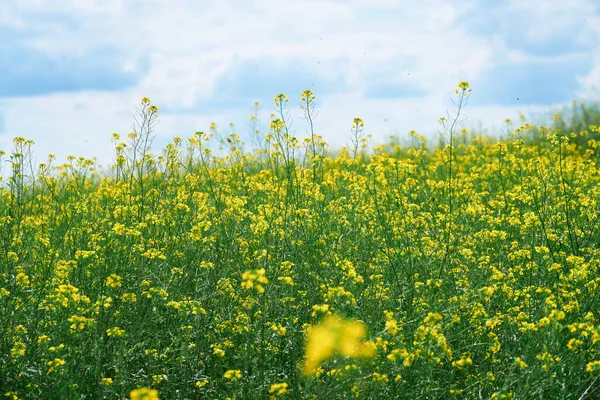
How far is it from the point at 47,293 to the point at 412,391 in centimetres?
229

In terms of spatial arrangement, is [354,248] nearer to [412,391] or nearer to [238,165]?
[412,391]

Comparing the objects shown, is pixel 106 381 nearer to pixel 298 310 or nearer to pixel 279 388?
pixel 279 388

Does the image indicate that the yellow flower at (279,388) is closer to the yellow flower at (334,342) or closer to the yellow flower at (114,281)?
the yellow flower at (334,342)

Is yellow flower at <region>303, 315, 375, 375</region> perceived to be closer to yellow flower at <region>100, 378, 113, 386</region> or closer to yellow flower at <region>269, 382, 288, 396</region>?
yellow flower at <region>269, 382, 288, 396</region>

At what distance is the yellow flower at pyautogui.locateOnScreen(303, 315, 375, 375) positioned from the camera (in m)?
2.44

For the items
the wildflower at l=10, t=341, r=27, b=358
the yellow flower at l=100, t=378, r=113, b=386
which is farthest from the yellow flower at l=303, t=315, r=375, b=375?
the wildflower at l=10, t=341, r=27, b=358

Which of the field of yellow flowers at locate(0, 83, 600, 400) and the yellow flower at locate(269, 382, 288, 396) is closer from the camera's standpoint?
the yellow flower at locate(269, 382, 288, 396)

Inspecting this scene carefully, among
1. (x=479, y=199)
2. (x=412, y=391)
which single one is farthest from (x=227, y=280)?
(x=479, y=199)

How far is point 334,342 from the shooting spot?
8.04ft

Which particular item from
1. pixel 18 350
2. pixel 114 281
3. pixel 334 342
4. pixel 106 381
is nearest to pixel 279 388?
pixel 334 342

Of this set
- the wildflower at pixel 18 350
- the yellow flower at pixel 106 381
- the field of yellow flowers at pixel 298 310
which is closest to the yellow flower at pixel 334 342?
the field of yellow flowers at pixel 298 310

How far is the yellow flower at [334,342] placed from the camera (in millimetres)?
2436

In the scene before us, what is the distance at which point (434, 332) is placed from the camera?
10.2 feet

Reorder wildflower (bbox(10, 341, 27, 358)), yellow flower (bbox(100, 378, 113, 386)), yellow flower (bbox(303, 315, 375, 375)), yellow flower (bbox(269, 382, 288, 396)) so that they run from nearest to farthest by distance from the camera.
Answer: yellow flower (bbox(303, 315, 375, 375))
yellow flower (bbox(269, 382, 288, 396))
yellow flower (bbox(100, 378, 113, 386))
wildflower (bbox(10, 341, 27, 358))
